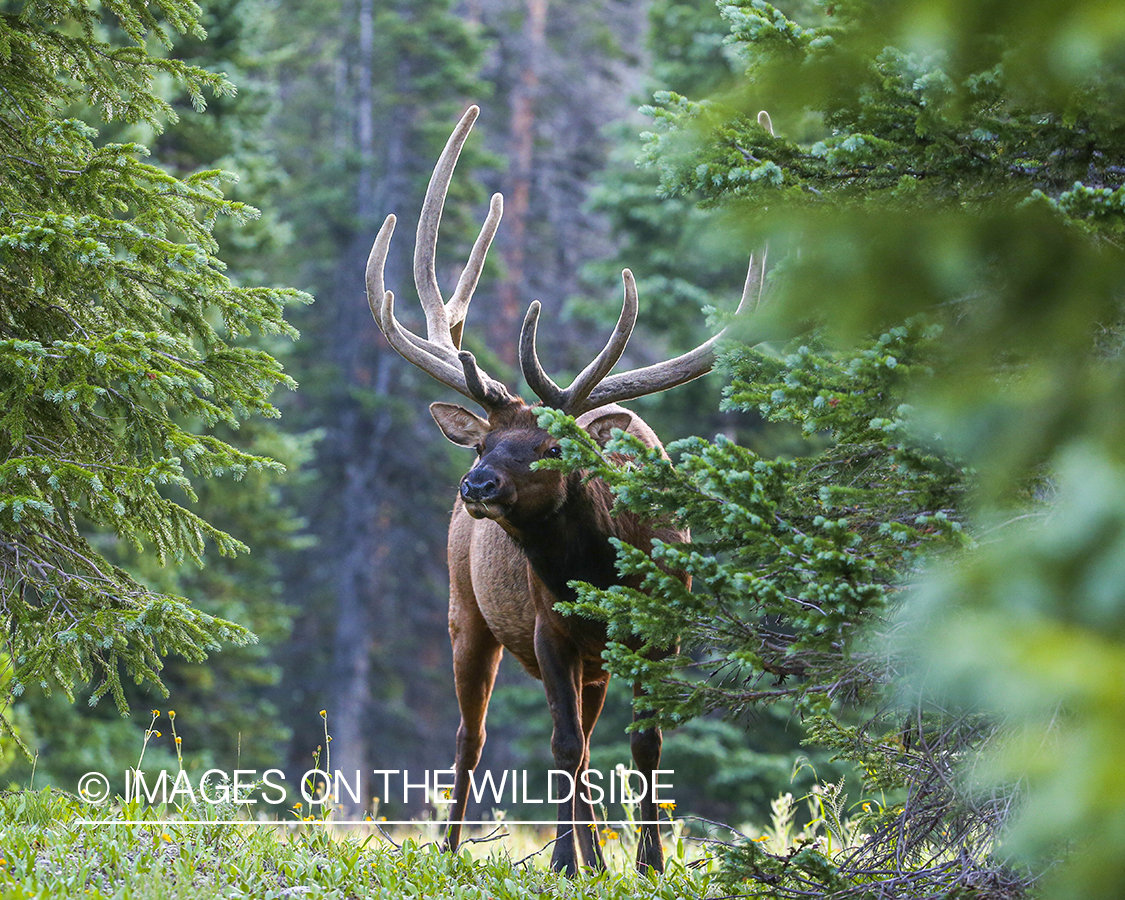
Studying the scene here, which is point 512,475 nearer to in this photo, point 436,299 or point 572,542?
point 572,542

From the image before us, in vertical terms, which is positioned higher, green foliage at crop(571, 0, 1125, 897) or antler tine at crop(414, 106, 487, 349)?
antler tine at crop(414, 106, 487, 349)

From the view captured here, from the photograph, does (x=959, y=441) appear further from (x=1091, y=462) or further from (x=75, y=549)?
(x=75, y=549)

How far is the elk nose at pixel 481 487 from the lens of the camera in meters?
4.79

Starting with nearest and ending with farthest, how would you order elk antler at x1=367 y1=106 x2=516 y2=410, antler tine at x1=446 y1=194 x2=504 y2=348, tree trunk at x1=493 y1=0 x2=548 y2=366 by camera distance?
1. elk antler at x1=367 y1=106 x2=516 y2=410
2. antler tine at x1=446 y1=194 x2=504 y2=348
3. tree trunk at x1=493 y1=0 x2=548 y2=366

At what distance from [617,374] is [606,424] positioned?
0.39m

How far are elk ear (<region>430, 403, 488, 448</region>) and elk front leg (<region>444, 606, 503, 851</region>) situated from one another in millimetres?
1509

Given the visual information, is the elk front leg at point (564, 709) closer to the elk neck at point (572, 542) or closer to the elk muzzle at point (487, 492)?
the elk neck at point (572, 542)

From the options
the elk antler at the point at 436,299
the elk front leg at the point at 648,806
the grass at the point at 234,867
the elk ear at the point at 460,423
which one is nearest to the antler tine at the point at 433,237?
the elk antler at the point at 436,299

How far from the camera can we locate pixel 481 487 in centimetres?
479

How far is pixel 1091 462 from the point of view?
53.7 inches

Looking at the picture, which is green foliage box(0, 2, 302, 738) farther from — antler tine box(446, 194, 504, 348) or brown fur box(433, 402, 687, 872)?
antler tine box(446, 194, 504, 348)

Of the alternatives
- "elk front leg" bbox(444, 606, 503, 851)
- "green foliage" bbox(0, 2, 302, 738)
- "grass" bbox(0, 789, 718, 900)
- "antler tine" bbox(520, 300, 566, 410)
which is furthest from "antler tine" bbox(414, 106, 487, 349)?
"grass" bbox(0, 789, 718, 900)

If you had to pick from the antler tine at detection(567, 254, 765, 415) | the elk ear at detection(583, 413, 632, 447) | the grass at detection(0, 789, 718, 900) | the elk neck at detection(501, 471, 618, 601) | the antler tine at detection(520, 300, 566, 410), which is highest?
the antler tine at detection(567, 254, 765, 415)

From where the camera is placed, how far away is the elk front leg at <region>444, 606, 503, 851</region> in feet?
21.7
